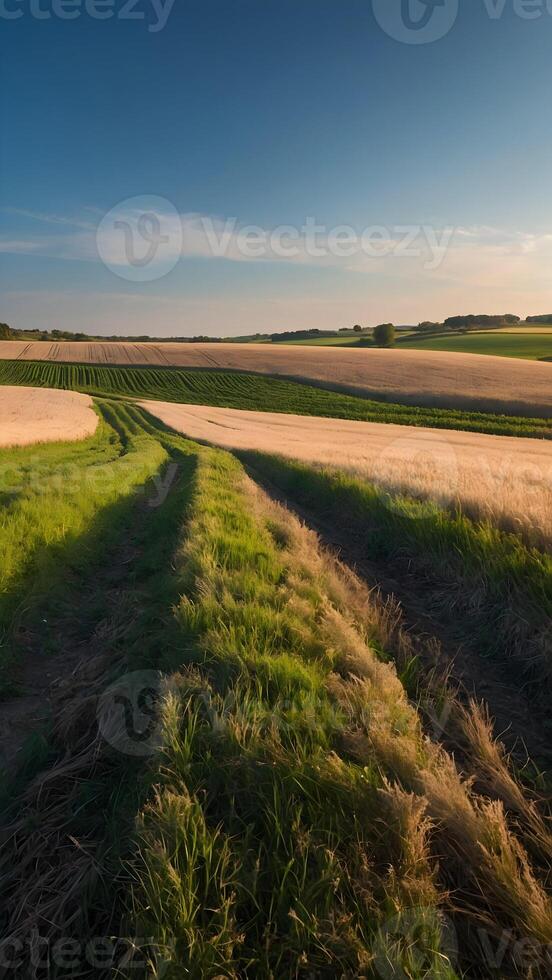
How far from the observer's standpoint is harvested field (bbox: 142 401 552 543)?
6414 millimetres

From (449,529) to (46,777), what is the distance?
5.28 metres

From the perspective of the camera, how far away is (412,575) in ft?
21.1

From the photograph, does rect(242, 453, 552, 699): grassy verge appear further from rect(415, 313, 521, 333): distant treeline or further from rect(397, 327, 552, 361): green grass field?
rect(415, 313, 521, 333): distant treeline

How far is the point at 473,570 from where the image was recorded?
5422 mm

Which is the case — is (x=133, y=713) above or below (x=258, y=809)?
below

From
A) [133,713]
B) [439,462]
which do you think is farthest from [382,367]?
[133,713]

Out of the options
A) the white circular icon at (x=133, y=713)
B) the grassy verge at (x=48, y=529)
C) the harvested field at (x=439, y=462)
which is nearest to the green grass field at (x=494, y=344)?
the harvested field at (x=439, y=462)

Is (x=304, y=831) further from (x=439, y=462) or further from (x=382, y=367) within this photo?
(x=382, y=367)

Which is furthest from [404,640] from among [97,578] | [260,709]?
[97,578]

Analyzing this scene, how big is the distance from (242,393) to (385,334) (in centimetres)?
5245

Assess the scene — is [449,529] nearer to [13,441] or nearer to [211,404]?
[13,441]

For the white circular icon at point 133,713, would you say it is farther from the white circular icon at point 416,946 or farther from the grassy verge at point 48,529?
the grassy verge at point 48,529

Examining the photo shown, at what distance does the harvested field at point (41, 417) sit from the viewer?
898 inches

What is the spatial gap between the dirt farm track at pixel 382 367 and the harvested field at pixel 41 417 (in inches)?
1124
